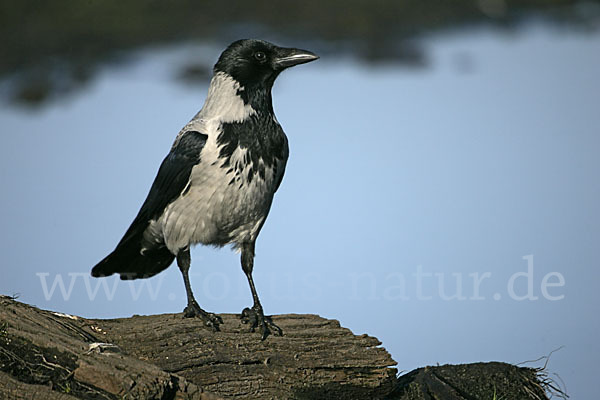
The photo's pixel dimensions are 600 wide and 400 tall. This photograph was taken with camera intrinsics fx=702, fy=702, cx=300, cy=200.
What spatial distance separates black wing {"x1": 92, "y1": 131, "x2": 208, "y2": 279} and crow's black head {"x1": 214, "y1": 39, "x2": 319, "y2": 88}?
1.73 feet

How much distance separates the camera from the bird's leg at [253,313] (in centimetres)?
459

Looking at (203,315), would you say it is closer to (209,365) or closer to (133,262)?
(209,365)

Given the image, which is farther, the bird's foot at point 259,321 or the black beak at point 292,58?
the black beak at point 292,58

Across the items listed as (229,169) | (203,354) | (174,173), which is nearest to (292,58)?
(229,169)

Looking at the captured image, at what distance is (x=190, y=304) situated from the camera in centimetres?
481

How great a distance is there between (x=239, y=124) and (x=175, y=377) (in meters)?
1.79

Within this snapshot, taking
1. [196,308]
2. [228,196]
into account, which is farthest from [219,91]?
[196,308]

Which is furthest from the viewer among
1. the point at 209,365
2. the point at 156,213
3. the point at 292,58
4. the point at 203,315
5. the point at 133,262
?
the point at 133,262

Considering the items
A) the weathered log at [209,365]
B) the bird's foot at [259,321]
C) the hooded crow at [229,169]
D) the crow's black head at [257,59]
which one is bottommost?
the weathered log at [209,365]

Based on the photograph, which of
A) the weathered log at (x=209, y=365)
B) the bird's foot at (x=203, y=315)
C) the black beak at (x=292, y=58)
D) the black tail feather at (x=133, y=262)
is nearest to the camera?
the weathered log at (x=209, y=365)

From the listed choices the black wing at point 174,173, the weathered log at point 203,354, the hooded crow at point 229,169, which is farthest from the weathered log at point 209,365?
the black wing at point 174,173

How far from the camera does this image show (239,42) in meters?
4.98

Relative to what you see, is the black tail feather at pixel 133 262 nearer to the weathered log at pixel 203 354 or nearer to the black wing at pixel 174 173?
the black wing at pixel 174 173

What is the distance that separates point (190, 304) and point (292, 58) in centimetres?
185
